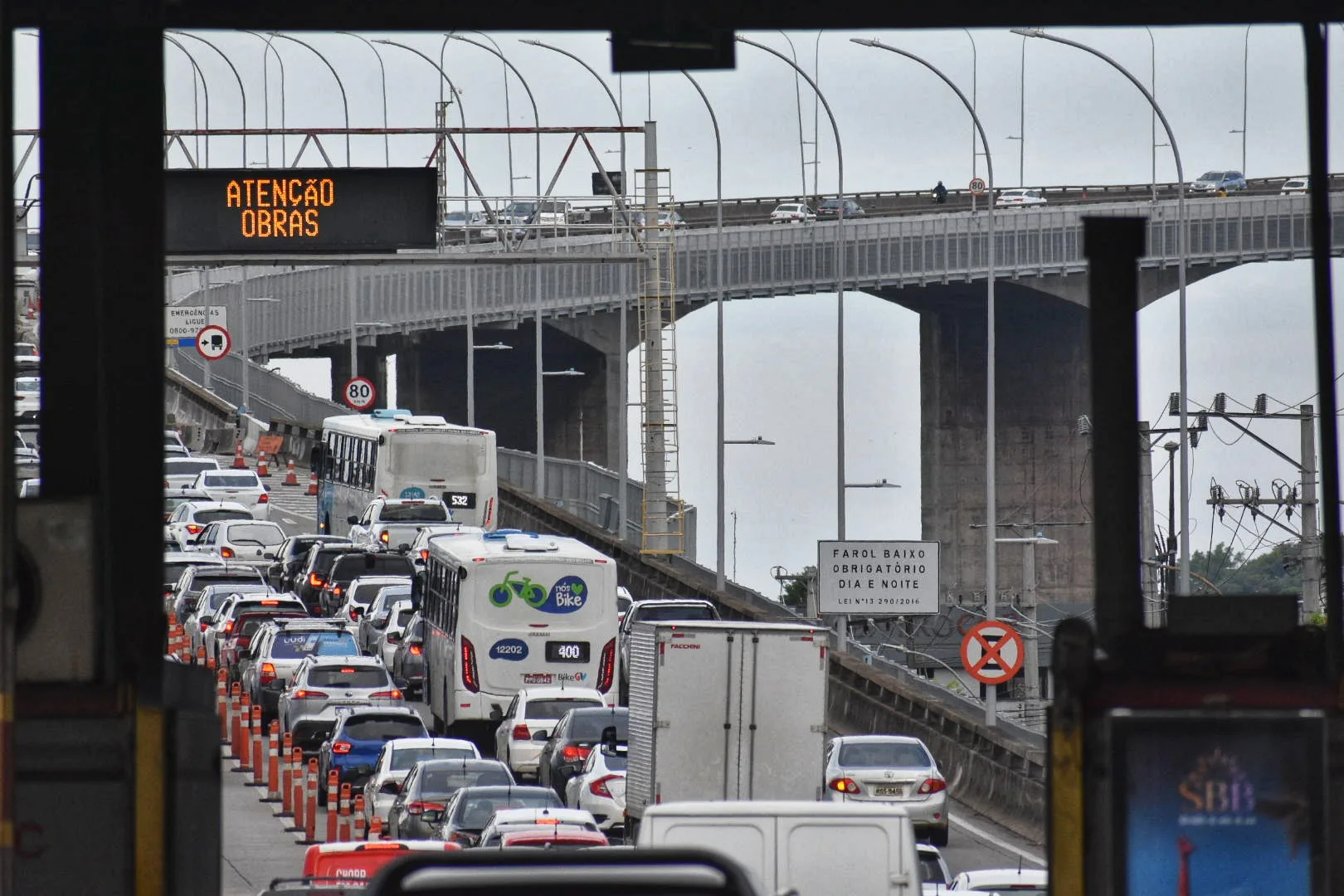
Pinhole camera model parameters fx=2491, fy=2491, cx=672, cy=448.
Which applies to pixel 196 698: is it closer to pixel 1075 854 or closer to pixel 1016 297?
pixel 1075 854

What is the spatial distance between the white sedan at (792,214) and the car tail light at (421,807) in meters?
74.7

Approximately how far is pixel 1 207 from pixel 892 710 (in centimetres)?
3499

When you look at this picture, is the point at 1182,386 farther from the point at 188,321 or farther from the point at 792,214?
the point at 792,214

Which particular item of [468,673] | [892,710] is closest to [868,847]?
[468,673]

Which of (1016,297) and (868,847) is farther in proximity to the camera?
(1016,297)

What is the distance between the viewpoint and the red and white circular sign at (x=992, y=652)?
3334 cm

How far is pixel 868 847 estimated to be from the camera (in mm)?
15422

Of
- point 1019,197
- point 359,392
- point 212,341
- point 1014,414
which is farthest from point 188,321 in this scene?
point 1019,197

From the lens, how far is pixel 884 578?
151 ft

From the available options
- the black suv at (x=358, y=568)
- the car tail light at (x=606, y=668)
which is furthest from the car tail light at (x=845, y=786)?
the black suv at (x=358, y=568)

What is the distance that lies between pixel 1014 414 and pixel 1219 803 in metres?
97.0

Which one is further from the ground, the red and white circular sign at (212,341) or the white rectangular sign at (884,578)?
the red and white circular sign at (212,341)

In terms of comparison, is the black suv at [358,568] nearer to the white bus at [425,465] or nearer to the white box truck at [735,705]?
the white bus at [425,465]

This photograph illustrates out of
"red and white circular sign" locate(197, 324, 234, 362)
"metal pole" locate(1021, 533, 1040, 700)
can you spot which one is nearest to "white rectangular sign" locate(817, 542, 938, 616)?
"metal pole" locate(1021, 533, 1040, 700)
